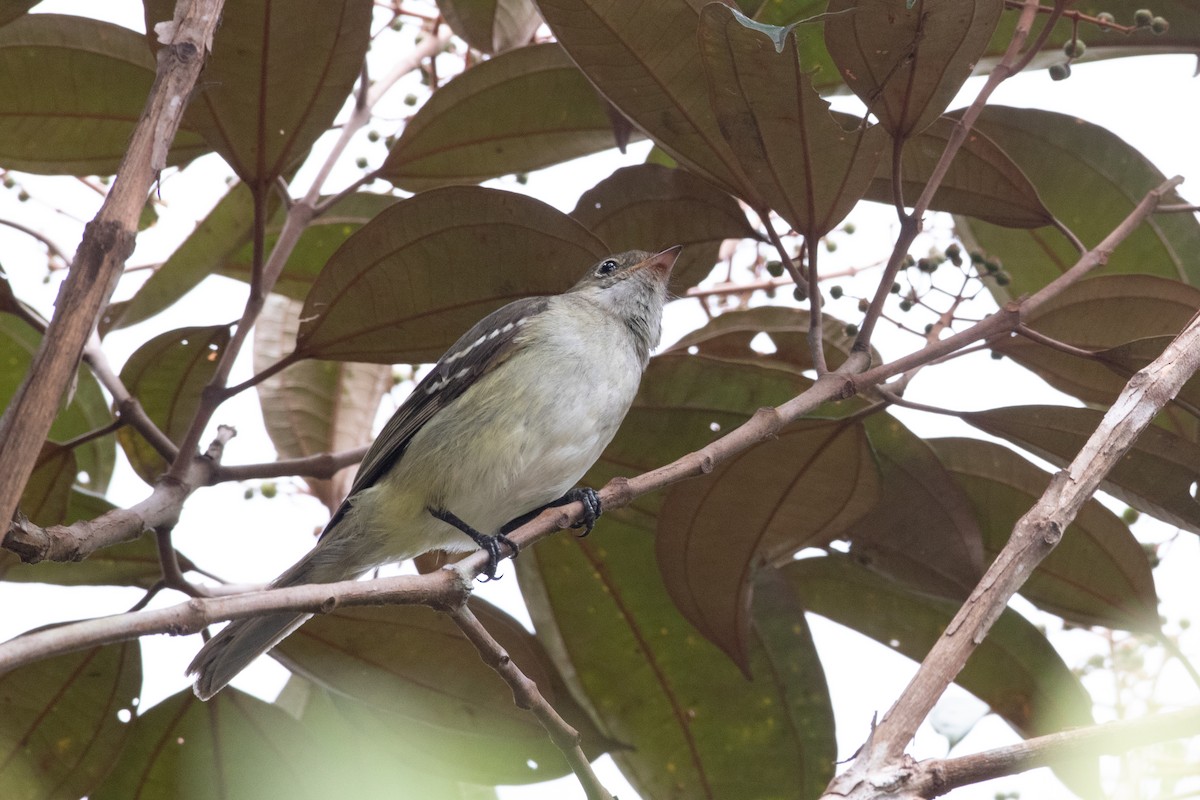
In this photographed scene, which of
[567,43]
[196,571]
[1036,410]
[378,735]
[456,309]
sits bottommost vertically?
[378,735]

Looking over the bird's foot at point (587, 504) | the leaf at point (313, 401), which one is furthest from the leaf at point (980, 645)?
the leaf at point (313, 401)

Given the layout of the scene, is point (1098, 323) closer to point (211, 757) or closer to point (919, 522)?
point (919, 522)

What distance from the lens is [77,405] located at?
3676 mm

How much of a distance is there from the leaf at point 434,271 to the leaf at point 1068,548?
1.17 metres

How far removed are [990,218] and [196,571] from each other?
7.17 feet

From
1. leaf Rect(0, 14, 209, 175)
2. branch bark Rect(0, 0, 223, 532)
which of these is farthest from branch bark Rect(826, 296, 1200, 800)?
leaf Rect(0, 14, 209, 175)

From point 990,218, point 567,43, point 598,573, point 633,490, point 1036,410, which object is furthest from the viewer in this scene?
point 598,573

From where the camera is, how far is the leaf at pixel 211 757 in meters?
3.16

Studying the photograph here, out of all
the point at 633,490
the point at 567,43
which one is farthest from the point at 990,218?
the point at 633,490

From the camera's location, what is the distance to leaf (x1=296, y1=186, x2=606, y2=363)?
116 inches

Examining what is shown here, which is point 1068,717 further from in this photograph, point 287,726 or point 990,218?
point 287,726

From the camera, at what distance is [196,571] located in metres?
3.14

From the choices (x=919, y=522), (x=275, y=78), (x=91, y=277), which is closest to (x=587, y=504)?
(x=919, y=522)

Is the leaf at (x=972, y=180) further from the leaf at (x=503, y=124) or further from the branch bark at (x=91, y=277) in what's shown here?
the branch bark at (x=91, y=277)
